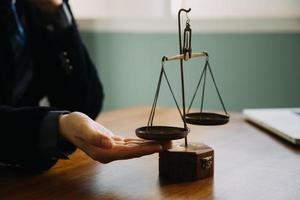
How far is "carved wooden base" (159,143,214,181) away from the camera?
0.86 m

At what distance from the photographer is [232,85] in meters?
2.49

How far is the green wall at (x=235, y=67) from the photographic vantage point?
241 cm

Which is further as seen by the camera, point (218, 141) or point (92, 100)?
point (92, 100)

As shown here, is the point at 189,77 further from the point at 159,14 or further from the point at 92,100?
the point at 92,100

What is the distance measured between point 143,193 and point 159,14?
181cm

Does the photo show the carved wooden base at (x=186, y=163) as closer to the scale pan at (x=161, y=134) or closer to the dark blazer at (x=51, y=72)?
the scale pan at (x=161, y=134)

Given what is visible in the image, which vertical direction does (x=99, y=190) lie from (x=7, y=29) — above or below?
below

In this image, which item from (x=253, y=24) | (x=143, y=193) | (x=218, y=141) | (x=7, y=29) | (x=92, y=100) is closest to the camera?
(x=143, y=193)

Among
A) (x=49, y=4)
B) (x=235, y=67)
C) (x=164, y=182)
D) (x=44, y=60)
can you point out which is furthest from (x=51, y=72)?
(x=235, y=67)

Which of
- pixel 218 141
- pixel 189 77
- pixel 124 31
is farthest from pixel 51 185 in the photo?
pixel 124 31

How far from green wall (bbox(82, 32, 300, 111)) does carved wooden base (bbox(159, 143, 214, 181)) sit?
153cm

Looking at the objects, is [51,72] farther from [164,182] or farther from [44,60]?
[164,182]

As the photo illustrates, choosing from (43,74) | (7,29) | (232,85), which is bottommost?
(232,85)

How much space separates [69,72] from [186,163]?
78 cm
